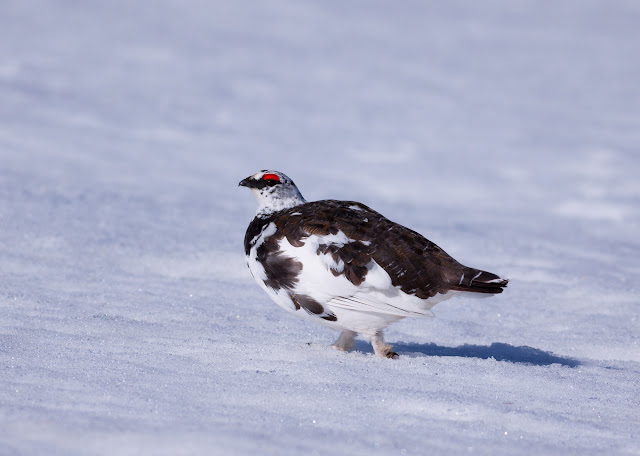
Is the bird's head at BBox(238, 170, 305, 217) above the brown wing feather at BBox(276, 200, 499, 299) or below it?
above

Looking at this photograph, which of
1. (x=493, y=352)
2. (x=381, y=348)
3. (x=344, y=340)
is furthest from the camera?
(x=493, y=352)

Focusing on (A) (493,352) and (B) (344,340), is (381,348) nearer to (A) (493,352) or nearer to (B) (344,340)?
(B) (344,340)

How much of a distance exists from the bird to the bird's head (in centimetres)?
29

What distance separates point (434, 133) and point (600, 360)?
8.37 meters

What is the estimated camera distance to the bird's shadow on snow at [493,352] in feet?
14.5

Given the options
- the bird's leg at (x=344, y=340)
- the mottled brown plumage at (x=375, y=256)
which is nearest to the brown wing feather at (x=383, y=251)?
the mottled brown plumage at (x=375, y=256)

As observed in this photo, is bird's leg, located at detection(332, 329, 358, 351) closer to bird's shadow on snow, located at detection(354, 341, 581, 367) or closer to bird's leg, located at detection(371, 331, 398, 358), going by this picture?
bird's leg, located at detection(371, 331, 398, 358)

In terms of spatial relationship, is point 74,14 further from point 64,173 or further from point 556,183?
point 556,183

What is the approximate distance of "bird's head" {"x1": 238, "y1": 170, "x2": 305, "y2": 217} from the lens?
14.5 ft

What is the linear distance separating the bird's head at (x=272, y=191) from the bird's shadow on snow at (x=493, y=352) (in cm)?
89

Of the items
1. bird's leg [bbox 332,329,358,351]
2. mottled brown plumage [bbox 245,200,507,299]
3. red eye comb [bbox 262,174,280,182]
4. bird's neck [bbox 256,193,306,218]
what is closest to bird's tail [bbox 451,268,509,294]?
mottled brown plumage [bbox 245,200,507,299]

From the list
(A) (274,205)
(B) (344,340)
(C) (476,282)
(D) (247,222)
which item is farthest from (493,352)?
(D) (247,222)

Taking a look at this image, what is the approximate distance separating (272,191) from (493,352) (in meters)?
1.52

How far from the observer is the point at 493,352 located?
458 centimetres
